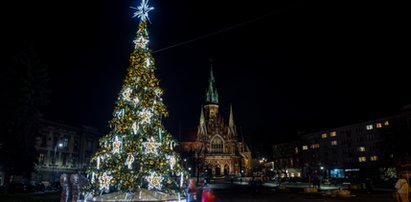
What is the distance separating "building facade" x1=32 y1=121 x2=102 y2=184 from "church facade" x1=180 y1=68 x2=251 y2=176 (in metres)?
38.0

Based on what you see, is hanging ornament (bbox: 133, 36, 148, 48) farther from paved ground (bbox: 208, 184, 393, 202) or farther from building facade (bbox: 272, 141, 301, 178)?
building facade (bbox: 272, 141, 301, 178)

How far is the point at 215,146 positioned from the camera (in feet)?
343

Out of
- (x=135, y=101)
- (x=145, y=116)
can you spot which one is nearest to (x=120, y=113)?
(x=135, y=101)

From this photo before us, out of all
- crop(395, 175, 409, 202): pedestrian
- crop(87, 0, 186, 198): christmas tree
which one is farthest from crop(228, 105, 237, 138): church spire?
crop(395, 175, 409, 202): pedestrian

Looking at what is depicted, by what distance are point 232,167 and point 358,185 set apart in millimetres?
69211

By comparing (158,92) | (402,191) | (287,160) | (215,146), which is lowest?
(402,191)

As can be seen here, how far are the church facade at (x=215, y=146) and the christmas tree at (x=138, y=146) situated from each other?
3008 inches

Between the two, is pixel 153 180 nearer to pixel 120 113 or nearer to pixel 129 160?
pixel 129 160

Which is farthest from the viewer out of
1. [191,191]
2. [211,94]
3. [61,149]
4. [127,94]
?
[211,94]

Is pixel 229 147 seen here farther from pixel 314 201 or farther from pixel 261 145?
pixel 314 201

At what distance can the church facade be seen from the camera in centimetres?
10088

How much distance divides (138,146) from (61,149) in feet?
155

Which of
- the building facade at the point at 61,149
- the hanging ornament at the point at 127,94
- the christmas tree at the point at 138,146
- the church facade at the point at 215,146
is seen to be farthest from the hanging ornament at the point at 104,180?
the church facade at the point at 215,146

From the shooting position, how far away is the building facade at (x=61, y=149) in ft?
174
